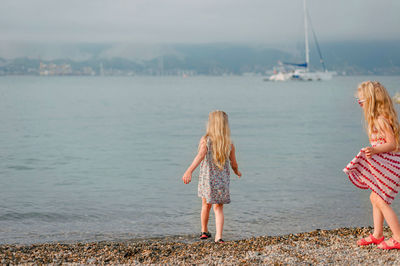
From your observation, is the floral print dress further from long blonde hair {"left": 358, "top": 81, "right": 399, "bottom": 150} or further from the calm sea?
long blonde hair {"left": 358, "top": 81, "right": 399, "bottom": 150}

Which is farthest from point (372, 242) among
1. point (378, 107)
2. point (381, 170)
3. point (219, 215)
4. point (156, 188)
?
point (156, 188)

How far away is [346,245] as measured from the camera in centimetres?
599

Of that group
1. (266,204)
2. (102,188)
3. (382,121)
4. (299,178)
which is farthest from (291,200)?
(382,121)

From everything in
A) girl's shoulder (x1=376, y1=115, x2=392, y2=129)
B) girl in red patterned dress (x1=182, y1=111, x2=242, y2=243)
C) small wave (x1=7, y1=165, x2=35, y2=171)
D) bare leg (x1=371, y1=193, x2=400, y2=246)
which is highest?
girl's shoulder (x1=376, y1=115, x2=392, y2=129)

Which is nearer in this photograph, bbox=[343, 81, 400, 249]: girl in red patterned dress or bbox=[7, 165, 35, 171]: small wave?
bbox=[343, 81, 400, 249]: girl in red patterned dress

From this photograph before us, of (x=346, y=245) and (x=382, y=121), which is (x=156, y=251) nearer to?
(x=346, y=245)

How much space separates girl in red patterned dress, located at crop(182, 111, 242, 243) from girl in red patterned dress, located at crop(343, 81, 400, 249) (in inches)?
59.7

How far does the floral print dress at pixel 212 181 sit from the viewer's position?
254 inches

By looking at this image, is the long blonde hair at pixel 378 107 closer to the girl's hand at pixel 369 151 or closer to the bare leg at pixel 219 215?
the girl's hand at pixel 369 151

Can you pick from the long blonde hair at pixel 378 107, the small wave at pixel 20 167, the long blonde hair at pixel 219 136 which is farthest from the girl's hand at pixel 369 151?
the small wave at pixel 20 167

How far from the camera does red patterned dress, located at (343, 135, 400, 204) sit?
5629 mm

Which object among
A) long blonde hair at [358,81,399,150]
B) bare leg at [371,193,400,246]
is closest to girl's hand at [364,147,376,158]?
long blonde hair at [358,81,399,150]

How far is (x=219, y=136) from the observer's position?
6.30 meters

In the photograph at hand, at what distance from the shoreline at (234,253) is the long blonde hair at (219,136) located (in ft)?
3.69
